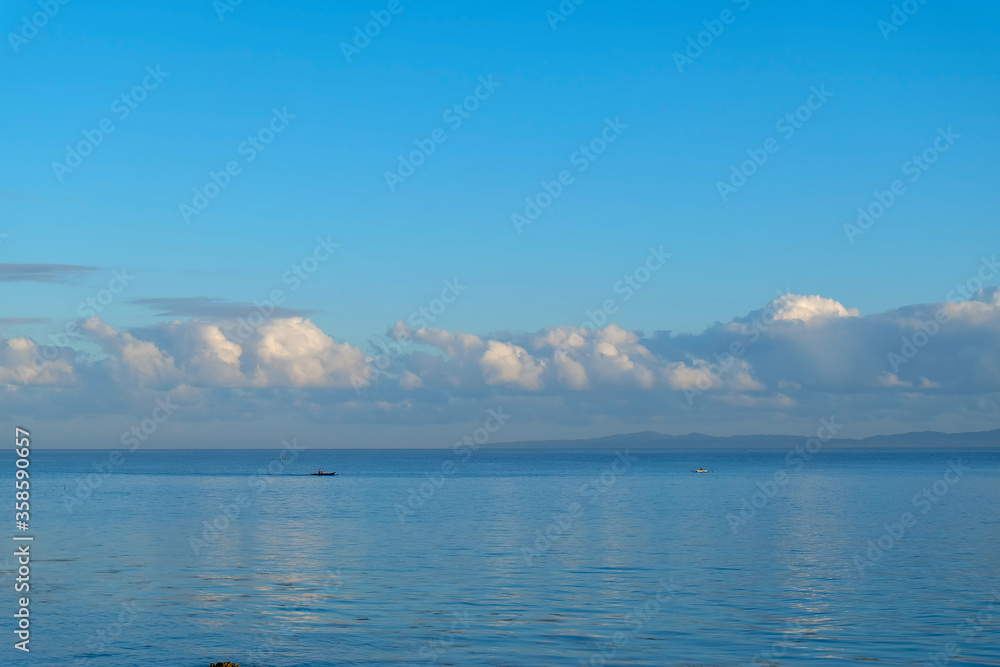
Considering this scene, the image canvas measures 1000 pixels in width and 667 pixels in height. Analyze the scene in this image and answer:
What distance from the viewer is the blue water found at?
3509cm

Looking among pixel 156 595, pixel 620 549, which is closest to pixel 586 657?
pixel 156 595

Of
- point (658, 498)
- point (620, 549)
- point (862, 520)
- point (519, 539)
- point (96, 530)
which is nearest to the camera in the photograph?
point (620, 549)

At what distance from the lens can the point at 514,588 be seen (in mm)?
46844

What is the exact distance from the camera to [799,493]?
12612 centimetres

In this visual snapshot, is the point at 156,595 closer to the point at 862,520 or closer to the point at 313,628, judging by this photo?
the point at 313,628

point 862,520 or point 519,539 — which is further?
point 862,520

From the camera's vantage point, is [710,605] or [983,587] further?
[983,587]

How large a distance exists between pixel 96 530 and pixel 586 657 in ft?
184

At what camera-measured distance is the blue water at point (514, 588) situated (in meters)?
35.1

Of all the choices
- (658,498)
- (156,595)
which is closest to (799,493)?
(658,498)

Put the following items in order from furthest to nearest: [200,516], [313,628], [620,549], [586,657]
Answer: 1. [200,516]
2. [620,549]
3. [313,628]
4. [586,657]

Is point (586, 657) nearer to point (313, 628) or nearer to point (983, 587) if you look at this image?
point (313, 628)

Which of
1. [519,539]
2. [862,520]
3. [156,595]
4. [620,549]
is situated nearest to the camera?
[156,595]

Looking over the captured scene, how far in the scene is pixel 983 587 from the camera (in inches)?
1841
